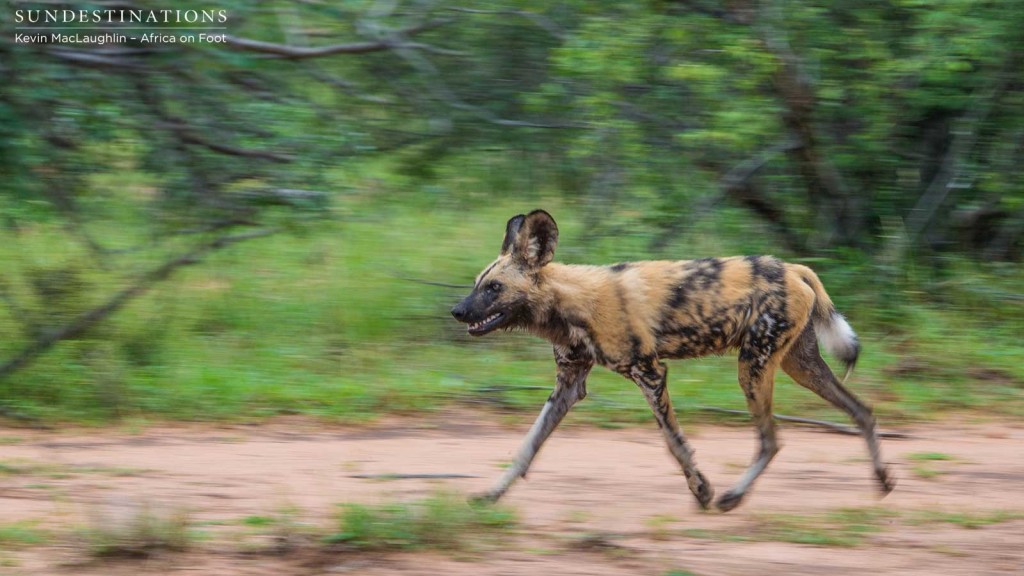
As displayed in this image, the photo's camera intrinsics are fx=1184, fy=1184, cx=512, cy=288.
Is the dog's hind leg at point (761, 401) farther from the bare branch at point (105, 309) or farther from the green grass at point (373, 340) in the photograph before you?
the bare branch at point (105, 309)

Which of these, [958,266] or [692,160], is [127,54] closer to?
[692,160]

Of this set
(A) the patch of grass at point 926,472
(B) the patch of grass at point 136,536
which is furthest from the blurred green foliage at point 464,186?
(B) the patch of grass at point 136,536

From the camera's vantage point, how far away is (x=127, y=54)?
6957mm

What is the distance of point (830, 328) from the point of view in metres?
5.59

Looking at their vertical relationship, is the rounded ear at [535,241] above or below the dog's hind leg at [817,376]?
above

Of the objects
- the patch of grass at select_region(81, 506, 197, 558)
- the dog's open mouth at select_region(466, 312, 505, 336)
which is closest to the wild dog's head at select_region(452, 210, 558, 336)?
the dog's open mouth at select_region(466, 312, 505, 336)

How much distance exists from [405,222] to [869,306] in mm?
3954

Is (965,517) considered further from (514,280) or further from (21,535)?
(21,535)

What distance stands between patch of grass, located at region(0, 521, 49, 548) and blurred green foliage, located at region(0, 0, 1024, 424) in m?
2.28

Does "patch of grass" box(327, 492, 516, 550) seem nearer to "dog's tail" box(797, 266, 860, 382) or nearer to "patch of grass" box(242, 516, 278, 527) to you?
"patch of grass" box(242, 516, 278, 527)

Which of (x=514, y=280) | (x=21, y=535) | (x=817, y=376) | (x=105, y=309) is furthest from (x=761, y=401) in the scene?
(x=105, y=309)

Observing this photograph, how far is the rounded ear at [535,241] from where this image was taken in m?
5.22

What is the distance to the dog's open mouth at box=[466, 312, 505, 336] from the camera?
5223 millimetres

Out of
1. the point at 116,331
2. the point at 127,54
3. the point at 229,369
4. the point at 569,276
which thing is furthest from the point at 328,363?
the point at 569,276
